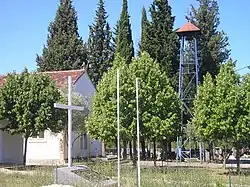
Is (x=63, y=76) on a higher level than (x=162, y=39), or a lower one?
lower

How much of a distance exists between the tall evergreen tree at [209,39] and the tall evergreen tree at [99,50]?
1020cm

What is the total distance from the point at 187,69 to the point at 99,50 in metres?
15.1

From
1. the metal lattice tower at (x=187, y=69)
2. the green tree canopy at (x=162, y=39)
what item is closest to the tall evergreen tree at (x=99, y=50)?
the green tree canopy at (x=162, y=39)

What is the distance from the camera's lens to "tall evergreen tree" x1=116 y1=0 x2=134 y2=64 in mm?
43938

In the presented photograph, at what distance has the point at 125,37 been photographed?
4503cm

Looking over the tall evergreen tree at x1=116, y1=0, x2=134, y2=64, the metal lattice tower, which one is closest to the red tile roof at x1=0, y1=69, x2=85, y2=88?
the tall evergreen tree at x1=116, y1=0, x2=134, y2=64

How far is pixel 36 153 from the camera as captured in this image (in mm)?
36188

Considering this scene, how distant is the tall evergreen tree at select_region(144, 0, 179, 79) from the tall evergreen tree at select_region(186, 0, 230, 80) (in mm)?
2739

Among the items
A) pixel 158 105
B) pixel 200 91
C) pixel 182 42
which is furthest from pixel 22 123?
pixel 182 42

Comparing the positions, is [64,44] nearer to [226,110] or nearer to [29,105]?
[29,105]

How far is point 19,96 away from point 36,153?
9.73 metres

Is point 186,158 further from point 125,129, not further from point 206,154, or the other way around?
point 125,129

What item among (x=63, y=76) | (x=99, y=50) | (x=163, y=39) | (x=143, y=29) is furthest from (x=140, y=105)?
(x=99, y=50)

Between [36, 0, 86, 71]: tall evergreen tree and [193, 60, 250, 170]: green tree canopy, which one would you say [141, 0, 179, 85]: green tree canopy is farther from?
[193, 60, 250, 170]: green tree canopy
